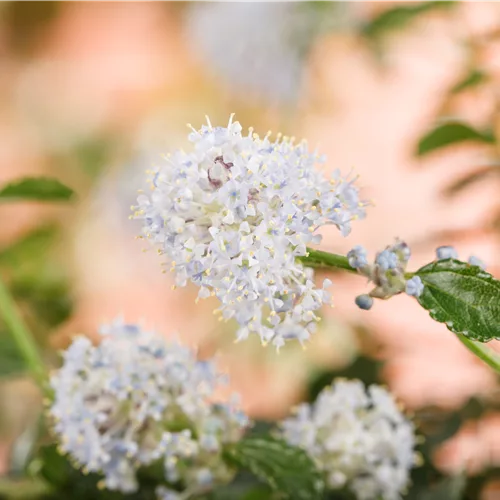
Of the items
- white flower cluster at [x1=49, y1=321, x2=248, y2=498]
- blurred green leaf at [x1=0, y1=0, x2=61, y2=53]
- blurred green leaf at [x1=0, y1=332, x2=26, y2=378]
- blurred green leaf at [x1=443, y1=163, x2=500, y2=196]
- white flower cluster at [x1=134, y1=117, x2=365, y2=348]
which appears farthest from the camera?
blurred green leaf at [x1=0, y1=0, x2=61, y2=53]

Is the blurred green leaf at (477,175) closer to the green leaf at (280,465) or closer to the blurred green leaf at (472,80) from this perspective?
the blurred green leaf at (472,80)

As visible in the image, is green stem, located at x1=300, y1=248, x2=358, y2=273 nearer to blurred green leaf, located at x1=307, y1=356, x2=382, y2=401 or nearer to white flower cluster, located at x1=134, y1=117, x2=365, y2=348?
white flower cluster, located at x1=134, y1=117, x2=365, y2=348

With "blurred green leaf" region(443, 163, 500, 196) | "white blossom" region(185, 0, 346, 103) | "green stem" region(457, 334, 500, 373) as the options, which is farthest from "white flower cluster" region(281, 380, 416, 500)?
"white blossom" region(185, 0, 346, 103)

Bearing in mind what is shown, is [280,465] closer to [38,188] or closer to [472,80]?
[38,188]

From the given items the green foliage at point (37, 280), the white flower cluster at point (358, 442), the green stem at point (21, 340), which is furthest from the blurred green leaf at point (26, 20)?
the white flower cluster at point (358, 442)

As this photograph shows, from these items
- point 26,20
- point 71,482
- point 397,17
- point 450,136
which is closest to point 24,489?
point 71,482
